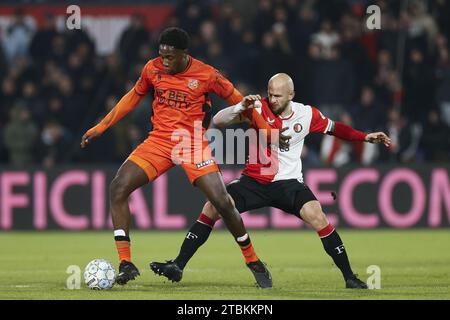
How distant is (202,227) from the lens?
10586 millimetres

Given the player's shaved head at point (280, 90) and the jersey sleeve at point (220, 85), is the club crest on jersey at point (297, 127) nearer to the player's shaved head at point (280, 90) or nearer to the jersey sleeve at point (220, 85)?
the player's shaved head at point (280, 90)

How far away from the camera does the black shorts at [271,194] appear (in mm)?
10219

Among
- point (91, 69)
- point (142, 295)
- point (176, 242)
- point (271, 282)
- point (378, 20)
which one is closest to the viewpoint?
point (142, 295)

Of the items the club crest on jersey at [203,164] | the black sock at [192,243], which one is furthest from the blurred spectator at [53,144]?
the club crest on jersey at [203,164]

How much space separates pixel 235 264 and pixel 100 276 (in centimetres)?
337

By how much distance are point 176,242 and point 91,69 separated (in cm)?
453

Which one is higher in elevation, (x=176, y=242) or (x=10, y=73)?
(x=10, y=73)

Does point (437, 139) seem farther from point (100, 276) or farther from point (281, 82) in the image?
point (100, 276)

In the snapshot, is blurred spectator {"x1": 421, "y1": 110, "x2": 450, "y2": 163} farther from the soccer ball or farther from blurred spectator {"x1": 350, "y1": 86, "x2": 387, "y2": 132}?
the soccer ball

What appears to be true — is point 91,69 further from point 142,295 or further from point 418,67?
point 142,295

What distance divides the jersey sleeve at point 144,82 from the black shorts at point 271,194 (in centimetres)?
122

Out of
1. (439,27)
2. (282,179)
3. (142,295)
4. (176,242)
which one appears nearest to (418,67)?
(439,27)

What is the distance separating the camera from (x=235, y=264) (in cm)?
1291

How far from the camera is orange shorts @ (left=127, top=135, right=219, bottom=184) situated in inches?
401
